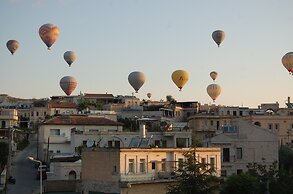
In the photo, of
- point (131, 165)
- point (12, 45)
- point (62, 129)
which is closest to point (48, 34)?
point (12, 45)

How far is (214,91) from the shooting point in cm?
10300

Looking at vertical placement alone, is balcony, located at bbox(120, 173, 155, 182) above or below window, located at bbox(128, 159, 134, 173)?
below

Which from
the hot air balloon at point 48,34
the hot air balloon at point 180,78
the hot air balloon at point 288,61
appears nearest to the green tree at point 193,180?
the hot air balloon at point 288,61

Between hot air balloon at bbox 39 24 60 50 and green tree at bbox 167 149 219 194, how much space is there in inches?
1731

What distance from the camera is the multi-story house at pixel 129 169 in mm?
40688

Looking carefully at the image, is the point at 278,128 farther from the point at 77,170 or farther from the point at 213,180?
the point at 213,180

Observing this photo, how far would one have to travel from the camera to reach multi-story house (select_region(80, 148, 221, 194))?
40688 millimetres

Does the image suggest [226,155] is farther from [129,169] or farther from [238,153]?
[129,169]

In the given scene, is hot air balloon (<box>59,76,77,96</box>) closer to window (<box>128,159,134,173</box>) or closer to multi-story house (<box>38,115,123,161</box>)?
multi-story house (<box>38,115,123,161</box>)

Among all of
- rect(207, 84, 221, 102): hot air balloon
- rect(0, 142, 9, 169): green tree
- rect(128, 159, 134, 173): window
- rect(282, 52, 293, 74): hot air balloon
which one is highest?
rect(282, 52, 293, 74): hot air balloon

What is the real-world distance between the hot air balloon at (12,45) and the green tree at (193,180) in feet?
177

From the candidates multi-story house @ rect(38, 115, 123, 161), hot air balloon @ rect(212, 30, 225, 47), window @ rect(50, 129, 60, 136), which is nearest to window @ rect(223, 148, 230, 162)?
multi-story house @ rect(38, 115, 123, 161)

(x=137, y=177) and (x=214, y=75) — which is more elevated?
(x=214, y=75)

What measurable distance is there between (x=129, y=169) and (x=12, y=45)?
2000 inches
